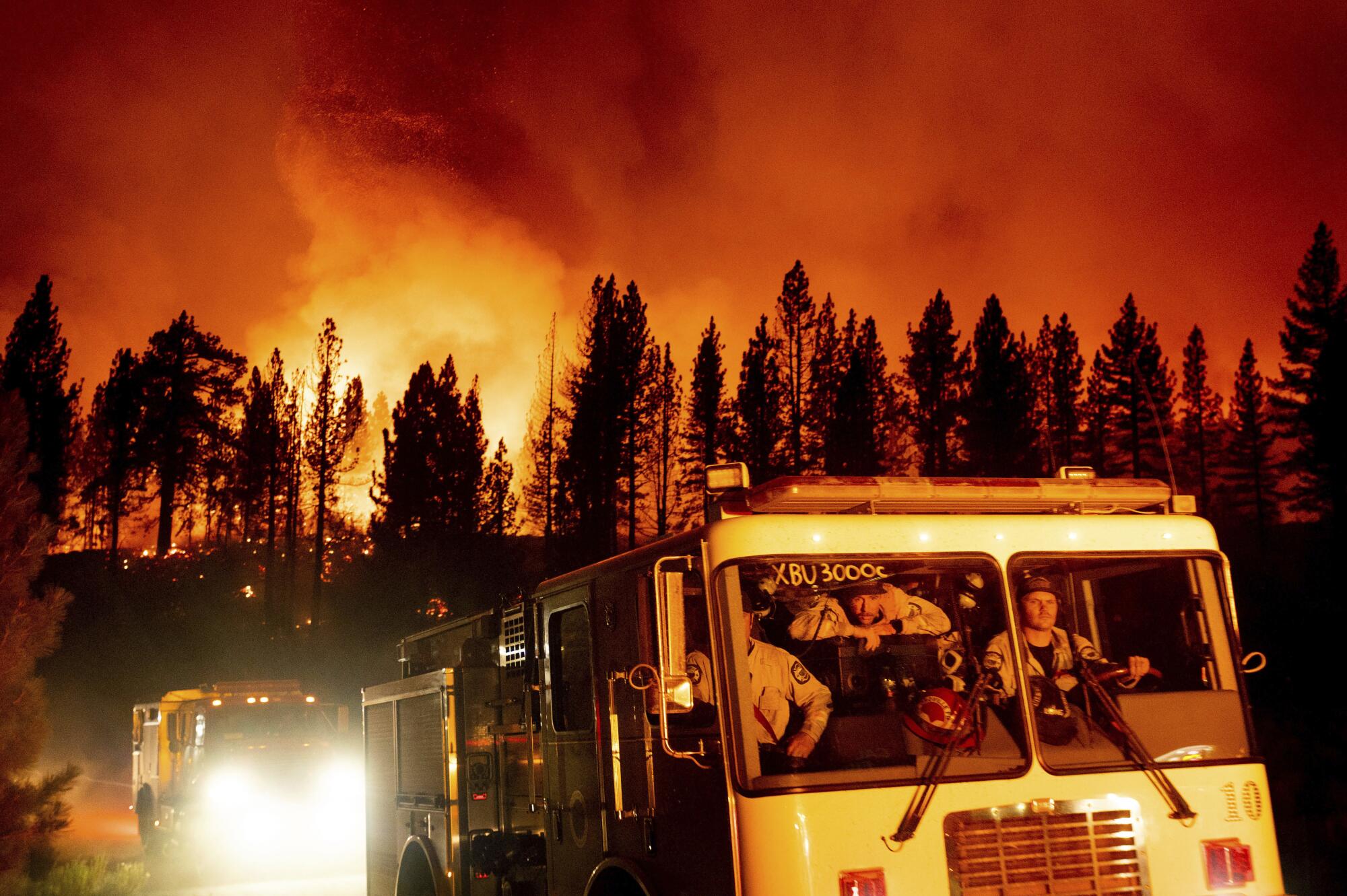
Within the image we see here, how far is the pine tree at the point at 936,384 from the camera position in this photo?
50.6m

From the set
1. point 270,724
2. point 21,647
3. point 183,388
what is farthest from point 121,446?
point 21,647

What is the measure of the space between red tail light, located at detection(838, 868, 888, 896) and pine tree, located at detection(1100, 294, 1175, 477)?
50.2m

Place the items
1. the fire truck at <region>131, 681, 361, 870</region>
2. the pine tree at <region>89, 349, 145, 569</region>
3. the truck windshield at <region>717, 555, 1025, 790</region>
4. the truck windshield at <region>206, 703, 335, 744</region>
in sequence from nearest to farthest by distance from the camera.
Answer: the truck windshield at <region>717, 555, 1025, 790</region>, the fire truck at <region>131, 681, 361, 870</region>, the truck windshield at <region>206, 703, 335, 744</region>, the pine tree at <region>89, 349, 145, 569</region>

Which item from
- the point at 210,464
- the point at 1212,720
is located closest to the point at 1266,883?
the point at 1212,720

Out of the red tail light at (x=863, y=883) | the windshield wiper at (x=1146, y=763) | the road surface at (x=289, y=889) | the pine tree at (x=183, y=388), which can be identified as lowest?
the road surface at (x=289, y=889)

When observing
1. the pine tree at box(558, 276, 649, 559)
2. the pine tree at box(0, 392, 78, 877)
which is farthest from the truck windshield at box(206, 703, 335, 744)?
the pine tree at box(558, 276, 649, 559)

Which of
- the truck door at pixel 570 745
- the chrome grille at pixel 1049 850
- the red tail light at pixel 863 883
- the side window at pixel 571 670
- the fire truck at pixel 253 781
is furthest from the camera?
the fire truck at pixel 253 781

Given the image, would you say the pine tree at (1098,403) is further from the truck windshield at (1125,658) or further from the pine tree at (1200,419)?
the truck windshield at (1125,658)

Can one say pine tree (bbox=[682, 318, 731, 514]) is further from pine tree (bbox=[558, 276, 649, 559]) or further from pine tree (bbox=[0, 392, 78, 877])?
pine tree (bbox=[0, 392, 78, 877])

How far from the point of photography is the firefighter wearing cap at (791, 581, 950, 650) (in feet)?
16.5

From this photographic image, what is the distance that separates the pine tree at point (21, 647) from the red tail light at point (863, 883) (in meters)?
7.74

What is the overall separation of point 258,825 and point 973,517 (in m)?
17.2

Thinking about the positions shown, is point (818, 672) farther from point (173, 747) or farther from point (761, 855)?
point (173, 747)

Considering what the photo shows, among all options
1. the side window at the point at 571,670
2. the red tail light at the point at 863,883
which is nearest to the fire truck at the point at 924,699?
the red tail light at the point at 863,883
